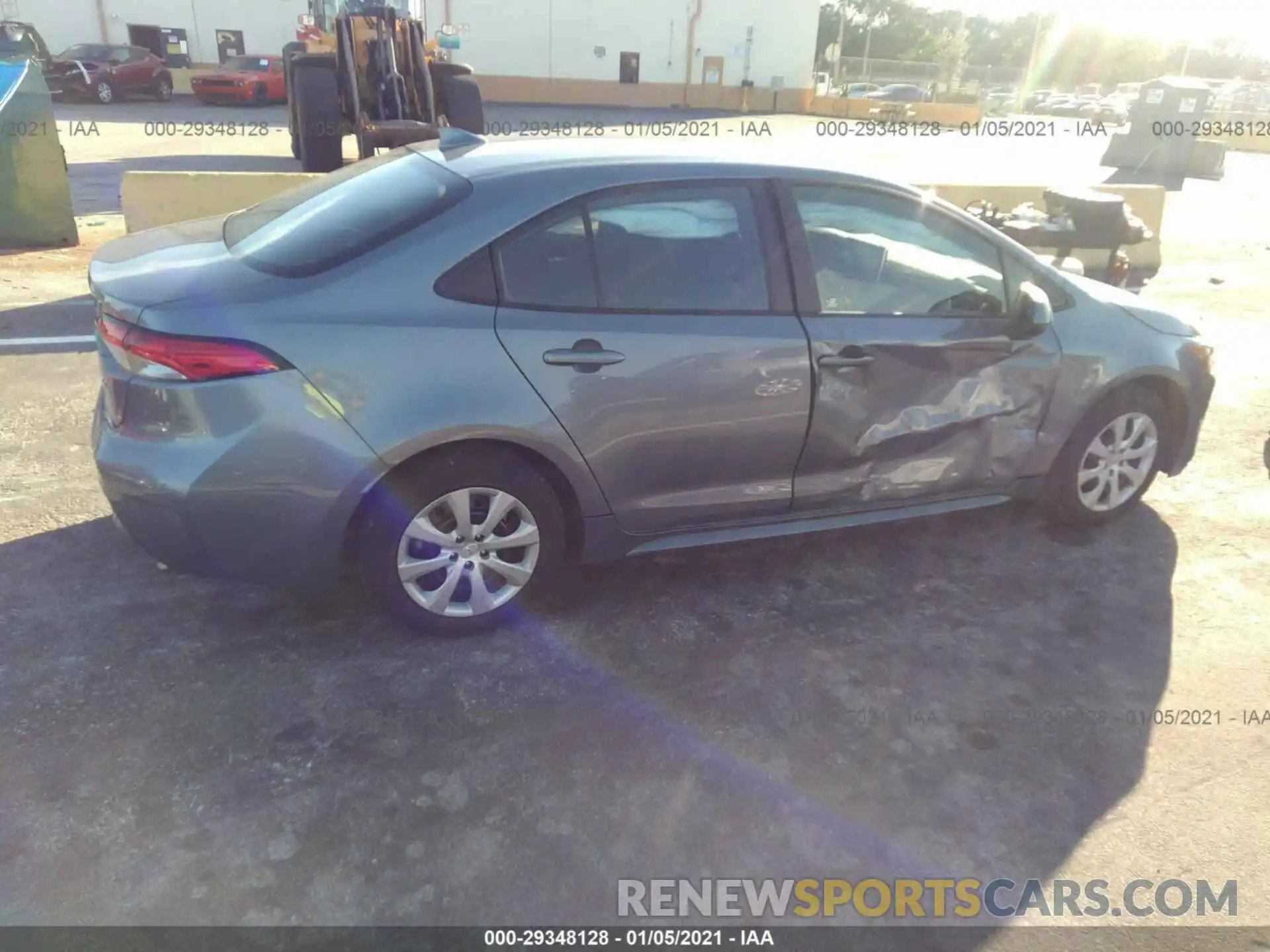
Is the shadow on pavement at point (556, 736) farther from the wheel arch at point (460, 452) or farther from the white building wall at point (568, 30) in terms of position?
the white building wall at point (568, 30)

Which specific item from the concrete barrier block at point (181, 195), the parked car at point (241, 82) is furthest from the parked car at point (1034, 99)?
the concrete barrier block at point (181, 195)

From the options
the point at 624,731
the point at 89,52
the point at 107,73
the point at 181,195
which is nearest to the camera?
the point at 624,731

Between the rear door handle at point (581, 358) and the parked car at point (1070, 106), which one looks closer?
the rear door handle at point (581, 358)

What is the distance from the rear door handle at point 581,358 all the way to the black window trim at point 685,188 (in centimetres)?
14

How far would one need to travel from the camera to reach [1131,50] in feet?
258

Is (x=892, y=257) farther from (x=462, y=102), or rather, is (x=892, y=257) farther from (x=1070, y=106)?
(x=1070, y=106)

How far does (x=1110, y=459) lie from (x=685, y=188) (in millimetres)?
2272

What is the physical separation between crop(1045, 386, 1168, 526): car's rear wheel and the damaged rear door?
1.08ft

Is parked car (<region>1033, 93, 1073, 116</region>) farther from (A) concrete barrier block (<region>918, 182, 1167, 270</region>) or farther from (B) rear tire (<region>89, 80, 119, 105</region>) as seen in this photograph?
(A) concrete barrier block (<region>918, 182, 1167, 270</region>)

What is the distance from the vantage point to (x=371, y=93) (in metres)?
13.4

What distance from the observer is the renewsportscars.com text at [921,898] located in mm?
2422

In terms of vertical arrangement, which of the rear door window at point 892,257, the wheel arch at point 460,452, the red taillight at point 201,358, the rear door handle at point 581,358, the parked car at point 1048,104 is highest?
the rear door window at point 892,257

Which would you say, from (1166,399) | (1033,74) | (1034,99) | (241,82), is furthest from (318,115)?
(1033,74)

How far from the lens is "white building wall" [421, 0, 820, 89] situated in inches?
1490
